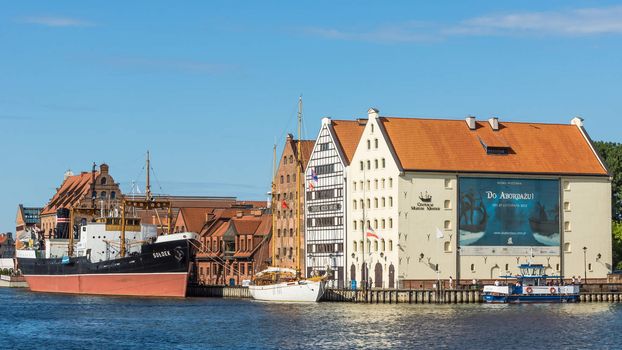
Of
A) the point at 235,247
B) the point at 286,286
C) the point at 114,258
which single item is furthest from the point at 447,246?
the point at 114,258

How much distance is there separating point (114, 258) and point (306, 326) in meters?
61.8

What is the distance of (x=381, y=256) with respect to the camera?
130500 mm

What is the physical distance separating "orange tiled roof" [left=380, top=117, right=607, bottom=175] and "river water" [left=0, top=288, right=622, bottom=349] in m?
20.0

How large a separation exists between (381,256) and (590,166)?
24770 mm

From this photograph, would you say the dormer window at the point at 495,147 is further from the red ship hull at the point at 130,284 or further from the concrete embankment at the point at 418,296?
the red ship hull at the point at 130,284

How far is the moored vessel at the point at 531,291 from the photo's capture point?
116812mm

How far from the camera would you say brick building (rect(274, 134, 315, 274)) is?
151 m

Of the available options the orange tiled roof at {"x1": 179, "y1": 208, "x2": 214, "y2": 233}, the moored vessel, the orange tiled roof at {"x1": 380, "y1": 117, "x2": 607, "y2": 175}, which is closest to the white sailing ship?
the orange tiled roof at {"x1": 380, "y1": 117, "x2": 607, "y2": 175}

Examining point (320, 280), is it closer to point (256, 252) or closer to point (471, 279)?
point (471, 279)

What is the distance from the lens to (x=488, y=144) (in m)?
133

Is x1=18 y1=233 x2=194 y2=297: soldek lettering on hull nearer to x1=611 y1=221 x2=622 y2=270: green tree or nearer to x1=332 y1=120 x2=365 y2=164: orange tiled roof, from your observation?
x1=332 y1=120 x2=365 y2=164: orange tiled roof

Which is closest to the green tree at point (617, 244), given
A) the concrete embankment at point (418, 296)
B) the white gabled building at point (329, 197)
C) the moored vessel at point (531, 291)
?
the concrete embankment at point (418, 296)

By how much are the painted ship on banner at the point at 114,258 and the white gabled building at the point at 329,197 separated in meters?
16.3

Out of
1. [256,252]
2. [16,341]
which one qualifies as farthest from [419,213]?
[16,341]
